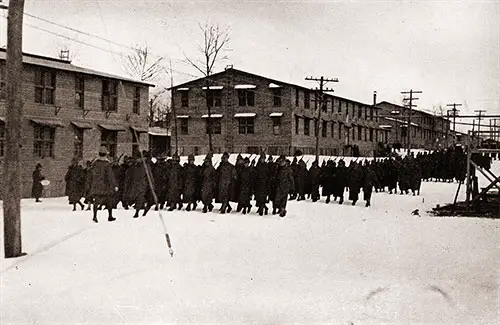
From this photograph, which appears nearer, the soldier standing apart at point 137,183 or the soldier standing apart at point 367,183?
the soldier standing apart at point 137,183

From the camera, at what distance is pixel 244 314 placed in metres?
6.88

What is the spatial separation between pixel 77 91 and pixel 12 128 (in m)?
16.8

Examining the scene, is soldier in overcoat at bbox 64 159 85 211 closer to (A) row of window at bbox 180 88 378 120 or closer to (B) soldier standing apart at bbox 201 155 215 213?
(B) soldier standing apart at bbox 201 155 215 213

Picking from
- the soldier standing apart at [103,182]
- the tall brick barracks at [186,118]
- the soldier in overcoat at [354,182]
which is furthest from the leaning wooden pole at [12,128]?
the soldier in overcoat at [354,182]

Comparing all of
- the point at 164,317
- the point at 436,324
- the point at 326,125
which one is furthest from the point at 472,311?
the point at 326,125

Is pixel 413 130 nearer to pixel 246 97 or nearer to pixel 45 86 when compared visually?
pixel 246 97

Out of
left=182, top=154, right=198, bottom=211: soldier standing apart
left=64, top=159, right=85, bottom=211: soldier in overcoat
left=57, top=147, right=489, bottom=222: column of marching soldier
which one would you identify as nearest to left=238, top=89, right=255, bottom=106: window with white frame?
left=57, top=147, right=489, bottom=222: column of marching soldier

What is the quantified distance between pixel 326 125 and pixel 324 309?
45451 millimetres

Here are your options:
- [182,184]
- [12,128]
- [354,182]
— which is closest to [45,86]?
[182,184]

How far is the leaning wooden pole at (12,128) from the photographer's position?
29.6ft

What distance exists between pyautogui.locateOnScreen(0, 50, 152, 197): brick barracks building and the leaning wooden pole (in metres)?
11.6

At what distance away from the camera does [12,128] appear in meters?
9.03

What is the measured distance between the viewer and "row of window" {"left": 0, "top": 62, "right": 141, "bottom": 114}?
22797mm

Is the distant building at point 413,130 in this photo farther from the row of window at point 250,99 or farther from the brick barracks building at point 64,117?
the brick barracks building at point 64,117
